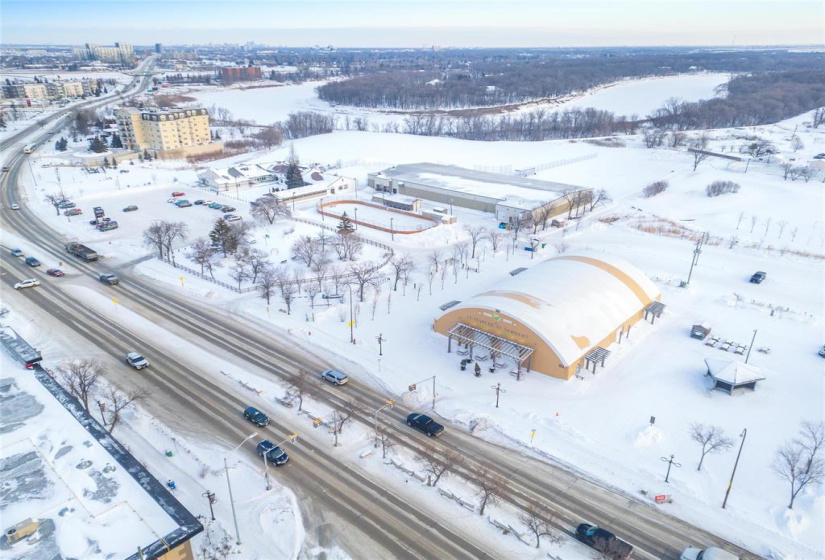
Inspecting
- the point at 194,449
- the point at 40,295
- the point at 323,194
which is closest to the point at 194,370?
the point at 194,449

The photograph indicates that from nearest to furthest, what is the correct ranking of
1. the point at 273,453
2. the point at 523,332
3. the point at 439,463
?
the point at 439,463 < the point at 273,453 < the point at 523,332

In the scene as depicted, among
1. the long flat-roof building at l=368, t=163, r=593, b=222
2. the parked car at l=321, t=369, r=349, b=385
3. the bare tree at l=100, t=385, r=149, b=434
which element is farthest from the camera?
the long flat-roof building at l=368, t=163, r=593, b=222

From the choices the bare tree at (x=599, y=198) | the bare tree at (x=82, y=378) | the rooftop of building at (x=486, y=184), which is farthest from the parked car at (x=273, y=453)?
the bare tree at (x=599, y=198)

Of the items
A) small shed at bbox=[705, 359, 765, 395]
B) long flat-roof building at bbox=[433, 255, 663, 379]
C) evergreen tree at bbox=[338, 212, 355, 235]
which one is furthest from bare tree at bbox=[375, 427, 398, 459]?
evergreen tree at bbox=[338, 212, 355, 235]

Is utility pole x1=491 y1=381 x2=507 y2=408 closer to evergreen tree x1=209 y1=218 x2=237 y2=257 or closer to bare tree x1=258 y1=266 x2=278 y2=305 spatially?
bare tree x1=258 y1=266 x2=278 y2=305

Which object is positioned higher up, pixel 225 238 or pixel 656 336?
pixel 225 238

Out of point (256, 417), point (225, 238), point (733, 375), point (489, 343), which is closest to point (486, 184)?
point (225, 238)

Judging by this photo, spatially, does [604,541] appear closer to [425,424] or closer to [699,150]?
[425,424]
